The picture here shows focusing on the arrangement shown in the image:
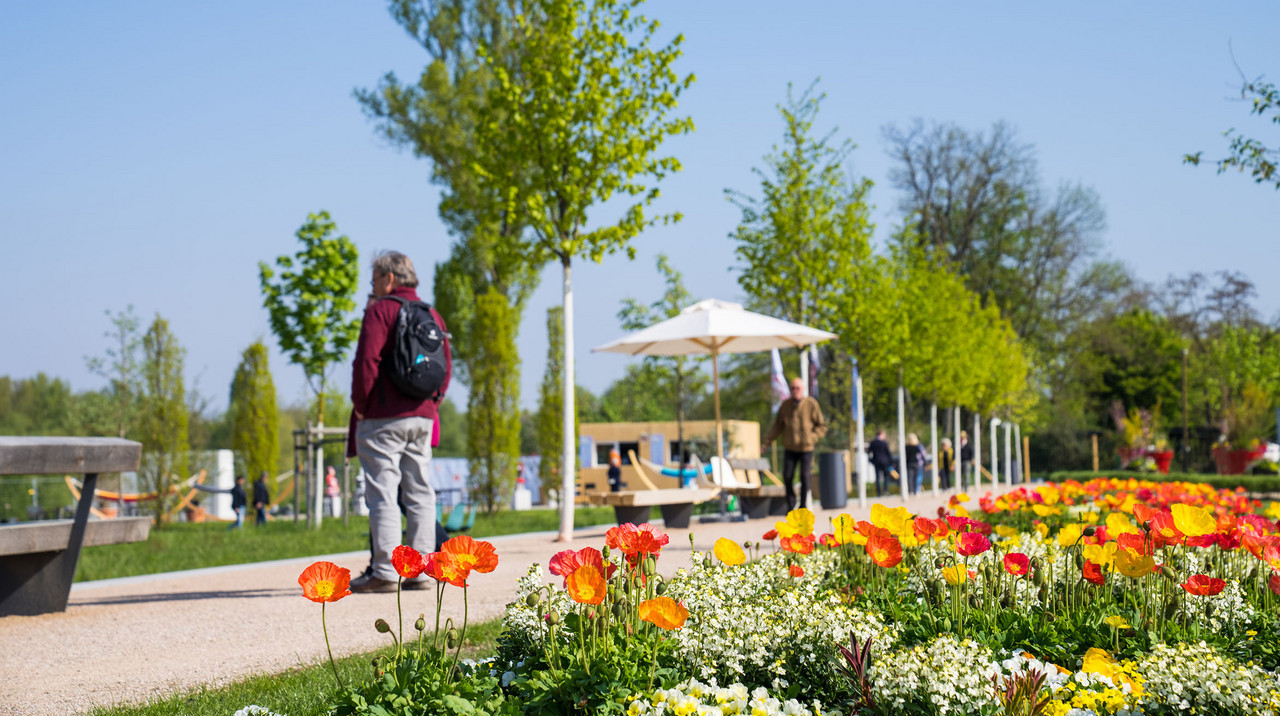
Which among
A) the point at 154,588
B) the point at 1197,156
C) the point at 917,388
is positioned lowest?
the point at 154,588

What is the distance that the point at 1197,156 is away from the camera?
849 centimetres

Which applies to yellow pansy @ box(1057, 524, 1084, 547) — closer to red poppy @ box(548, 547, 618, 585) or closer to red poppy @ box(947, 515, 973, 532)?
red poppy @ box(947, 515, 973, 532)

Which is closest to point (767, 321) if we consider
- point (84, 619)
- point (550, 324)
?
point (84, 619)

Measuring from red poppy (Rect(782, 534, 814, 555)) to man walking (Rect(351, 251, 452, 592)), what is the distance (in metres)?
2.62

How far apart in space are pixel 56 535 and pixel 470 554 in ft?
12.9

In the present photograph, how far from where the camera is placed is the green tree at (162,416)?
53.4 feet

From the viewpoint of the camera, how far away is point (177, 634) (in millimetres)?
4551

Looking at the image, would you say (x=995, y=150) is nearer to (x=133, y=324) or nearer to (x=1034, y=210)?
(x=1034, y=210)

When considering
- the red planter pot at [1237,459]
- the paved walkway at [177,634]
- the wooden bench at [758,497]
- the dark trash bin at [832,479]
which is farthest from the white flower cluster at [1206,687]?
the red planter pot at [1237,459]

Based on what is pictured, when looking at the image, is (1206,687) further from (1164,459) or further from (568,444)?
(1164,459)

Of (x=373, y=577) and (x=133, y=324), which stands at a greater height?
(x=133, y=324)

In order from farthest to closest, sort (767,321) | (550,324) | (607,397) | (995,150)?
(607,397)
(995,150)
(550,324)
(767,321)

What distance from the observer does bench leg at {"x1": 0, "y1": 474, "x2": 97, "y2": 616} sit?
5.17 m

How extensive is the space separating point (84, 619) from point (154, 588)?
4.89ft
